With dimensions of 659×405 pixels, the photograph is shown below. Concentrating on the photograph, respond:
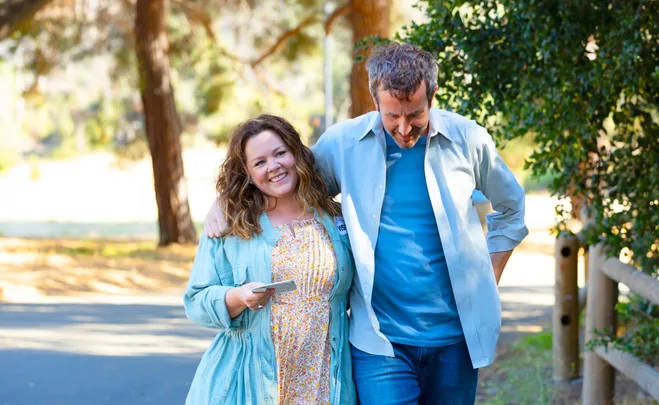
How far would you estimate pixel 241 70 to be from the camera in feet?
68.1

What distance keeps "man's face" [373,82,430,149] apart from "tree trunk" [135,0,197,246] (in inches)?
592

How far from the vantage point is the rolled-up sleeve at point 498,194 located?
3.56 m

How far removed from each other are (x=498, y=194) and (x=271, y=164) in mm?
882

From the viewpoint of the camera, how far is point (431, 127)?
3.40 m

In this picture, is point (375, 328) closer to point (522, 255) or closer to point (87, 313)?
point (87, 313)

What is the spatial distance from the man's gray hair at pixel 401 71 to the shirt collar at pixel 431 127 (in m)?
0.16

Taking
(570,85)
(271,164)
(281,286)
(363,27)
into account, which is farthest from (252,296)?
(363,27)

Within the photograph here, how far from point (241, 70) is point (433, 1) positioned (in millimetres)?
15514

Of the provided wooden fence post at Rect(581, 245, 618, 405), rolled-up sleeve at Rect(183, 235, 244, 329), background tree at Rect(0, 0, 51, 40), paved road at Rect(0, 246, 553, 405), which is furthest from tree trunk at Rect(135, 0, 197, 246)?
rolled-up sleeve at Rect(183, 235, 244, 329)

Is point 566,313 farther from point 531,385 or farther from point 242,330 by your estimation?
point 242,330

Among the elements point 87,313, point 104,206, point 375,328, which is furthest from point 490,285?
point 104,206

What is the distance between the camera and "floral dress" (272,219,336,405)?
332 centimetres

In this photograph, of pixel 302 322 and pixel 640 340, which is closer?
pixel 302 322

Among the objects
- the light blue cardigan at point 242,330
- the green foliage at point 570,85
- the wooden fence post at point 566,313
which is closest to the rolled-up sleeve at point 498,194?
the light blue cardigan at point 242,330
